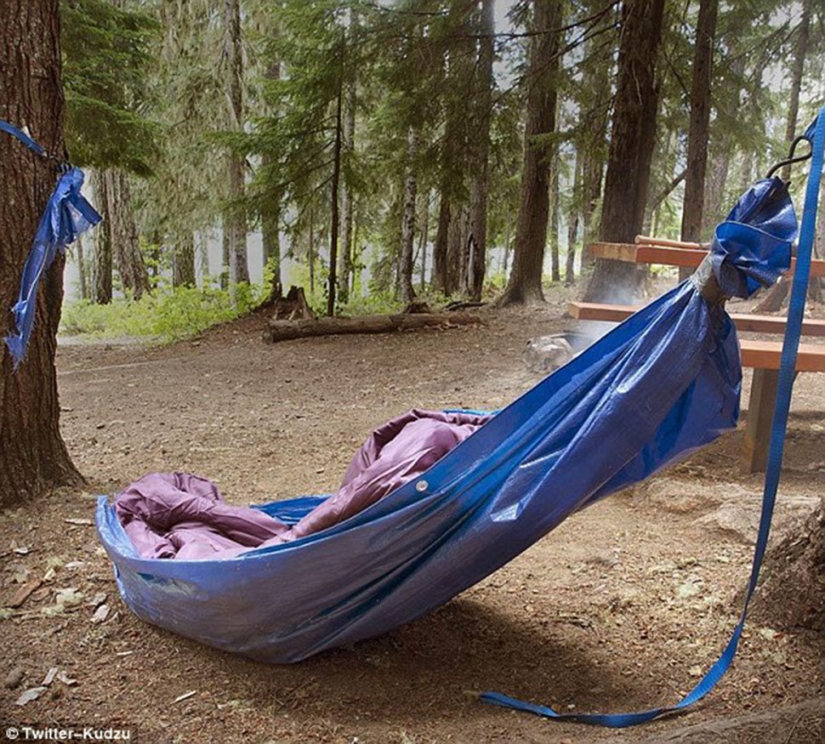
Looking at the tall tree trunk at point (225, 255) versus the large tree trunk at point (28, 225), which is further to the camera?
the tall tree trunk at point (225, 255)

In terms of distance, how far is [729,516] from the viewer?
2449 mm

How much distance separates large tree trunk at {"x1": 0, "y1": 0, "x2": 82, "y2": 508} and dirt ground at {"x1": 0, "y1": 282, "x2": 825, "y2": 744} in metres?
0.19

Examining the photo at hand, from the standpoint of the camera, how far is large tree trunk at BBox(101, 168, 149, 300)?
1138cm

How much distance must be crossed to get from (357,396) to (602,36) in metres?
5.73

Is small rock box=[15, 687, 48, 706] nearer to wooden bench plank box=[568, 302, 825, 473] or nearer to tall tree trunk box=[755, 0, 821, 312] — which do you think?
wooden bench plank box=[568, 302, 825, 473]

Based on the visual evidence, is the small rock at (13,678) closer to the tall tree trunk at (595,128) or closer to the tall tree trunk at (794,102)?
the tall tree trunk at (794,102)

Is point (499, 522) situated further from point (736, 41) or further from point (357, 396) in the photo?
point (736, 41)

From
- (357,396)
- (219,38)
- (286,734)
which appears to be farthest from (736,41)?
(286,734)

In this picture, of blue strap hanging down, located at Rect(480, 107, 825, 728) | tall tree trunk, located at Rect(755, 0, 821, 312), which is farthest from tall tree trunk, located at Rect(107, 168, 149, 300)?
blue strap hanging down, located at Rect(480, 107, 825, 728)

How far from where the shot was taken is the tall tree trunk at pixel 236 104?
29.3 ft

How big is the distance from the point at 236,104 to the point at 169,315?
2.92m

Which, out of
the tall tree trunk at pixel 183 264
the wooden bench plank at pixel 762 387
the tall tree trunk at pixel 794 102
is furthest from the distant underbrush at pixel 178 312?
the wooden bench plank at pixel 762 387

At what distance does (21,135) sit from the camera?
99.1 inches

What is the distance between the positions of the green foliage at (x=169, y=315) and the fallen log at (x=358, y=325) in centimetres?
151
